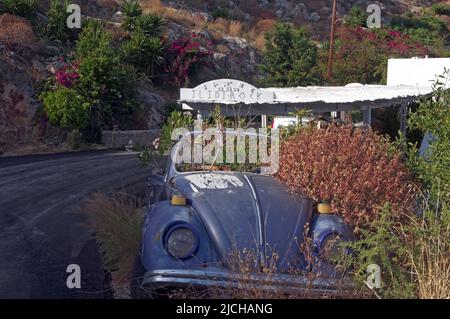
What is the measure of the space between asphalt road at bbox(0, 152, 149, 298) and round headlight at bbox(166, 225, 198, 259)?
137 cm

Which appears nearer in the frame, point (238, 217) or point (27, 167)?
point (238, 217)

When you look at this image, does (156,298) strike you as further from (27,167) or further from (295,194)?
(27,167)

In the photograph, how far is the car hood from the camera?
17.2 feet

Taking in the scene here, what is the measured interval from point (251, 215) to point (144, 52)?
24.4 m

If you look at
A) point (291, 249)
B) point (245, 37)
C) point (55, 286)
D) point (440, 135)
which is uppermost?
point (245, 37)

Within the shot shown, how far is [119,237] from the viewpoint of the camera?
6996mm

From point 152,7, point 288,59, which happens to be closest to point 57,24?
point 288,59

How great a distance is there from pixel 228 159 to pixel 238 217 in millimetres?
1672

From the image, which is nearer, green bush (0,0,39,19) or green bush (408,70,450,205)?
green bush (408,70,450,205)

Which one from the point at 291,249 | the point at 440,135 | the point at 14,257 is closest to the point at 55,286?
the point at 14,257

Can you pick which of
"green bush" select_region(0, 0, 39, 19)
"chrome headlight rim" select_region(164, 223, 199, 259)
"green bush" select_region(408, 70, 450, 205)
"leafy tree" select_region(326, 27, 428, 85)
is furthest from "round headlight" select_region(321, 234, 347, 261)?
"leafy tree" select_region(326, 27, 428, 85)

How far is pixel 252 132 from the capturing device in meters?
7.54

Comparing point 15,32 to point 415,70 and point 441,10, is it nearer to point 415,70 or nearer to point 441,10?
point 415,70

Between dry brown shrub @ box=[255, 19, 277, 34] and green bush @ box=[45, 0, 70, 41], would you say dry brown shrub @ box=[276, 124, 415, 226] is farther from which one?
dry brown shrub @ box=[255, 19, 277, 34]
